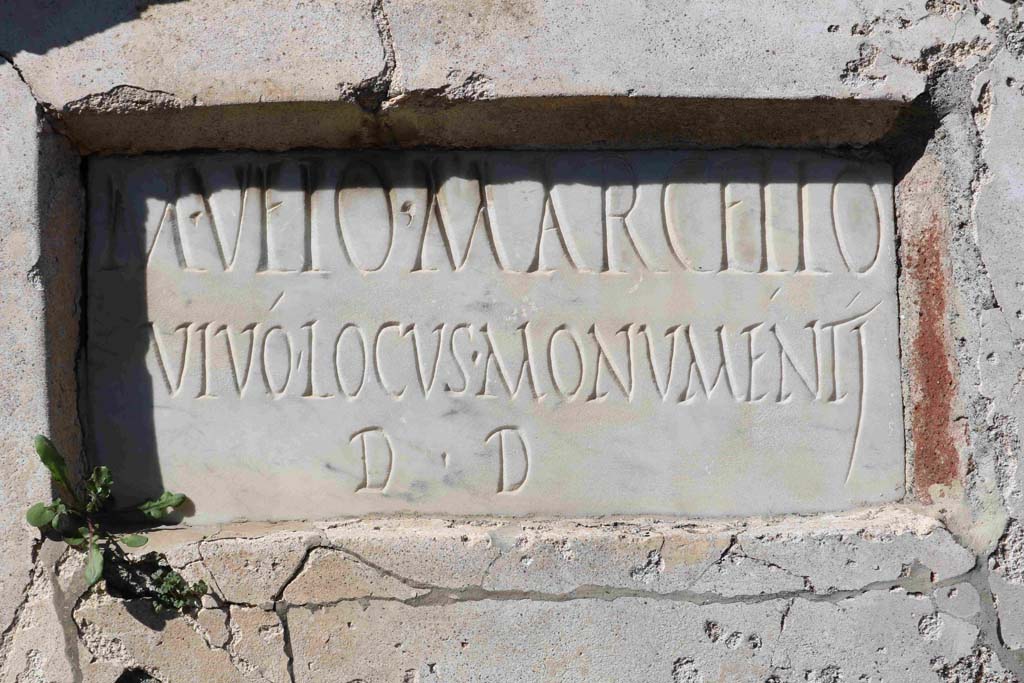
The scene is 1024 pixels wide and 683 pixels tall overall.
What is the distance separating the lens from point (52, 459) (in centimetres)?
214

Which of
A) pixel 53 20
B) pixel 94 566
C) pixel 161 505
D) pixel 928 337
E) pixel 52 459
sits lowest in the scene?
pixel 94 566

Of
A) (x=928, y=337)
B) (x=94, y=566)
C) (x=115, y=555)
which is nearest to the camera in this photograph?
(x=94, y=566)

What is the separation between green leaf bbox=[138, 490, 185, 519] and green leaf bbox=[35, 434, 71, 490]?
7.4 inches

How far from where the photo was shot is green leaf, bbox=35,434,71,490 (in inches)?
83.7

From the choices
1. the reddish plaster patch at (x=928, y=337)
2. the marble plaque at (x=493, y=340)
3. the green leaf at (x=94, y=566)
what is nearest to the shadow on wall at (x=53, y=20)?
the marble plaque at (x=493, y=340)

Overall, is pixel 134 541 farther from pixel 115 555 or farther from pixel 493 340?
pixel 493 340

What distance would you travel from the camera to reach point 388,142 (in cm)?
238

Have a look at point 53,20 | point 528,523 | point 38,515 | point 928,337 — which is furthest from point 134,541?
point 928,337

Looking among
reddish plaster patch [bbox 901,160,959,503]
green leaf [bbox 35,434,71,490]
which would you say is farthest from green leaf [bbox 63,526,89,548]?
reddish plaster patch [bbox 901,160,959,503]

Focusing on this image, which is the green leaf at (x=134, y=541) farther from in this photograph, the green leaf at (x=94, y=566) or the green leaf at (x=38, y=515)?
the green leaf at (x=38, y=515)

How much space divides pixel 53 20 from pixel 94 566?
126cm

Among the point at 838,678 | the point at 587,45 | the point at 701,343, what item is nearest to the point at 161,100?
the point at 587,45

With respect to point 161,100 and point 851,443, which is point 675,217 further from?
point 161,100

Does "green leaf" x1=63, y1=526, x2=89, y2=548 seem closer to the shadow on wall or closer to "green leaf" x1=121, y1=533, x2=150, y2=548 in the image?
"green leaf" x1=121, y1=533, x2=150, y2=548
